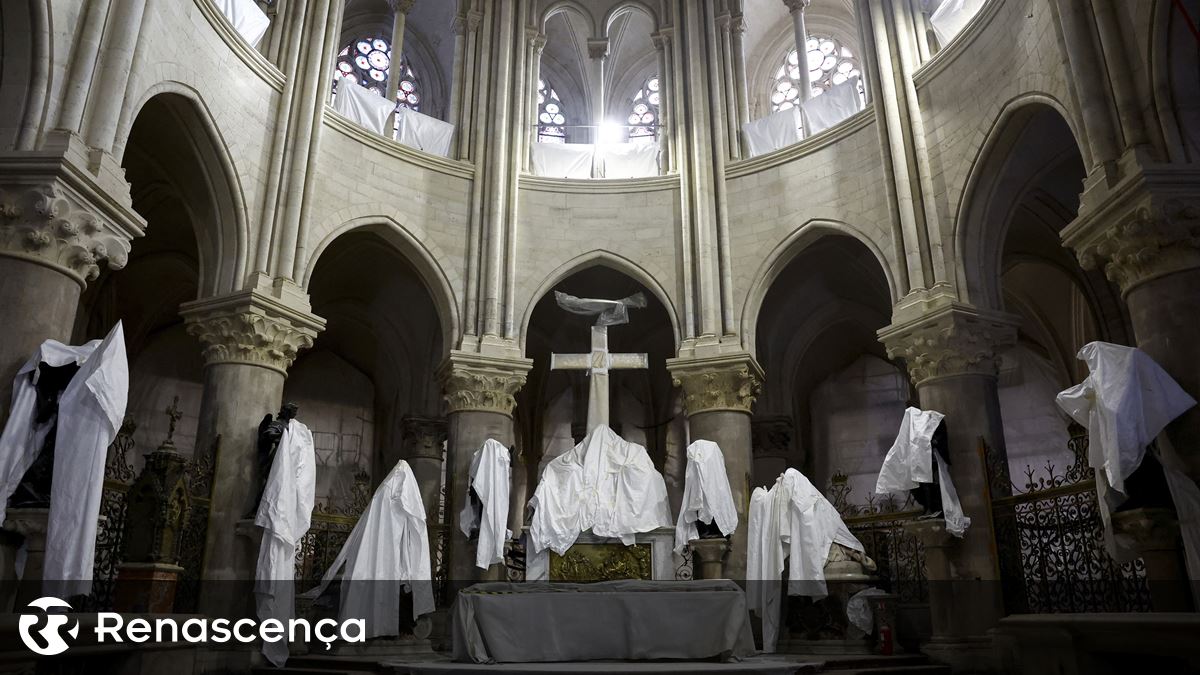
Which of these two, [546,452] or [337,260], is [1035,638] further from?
[546,452]

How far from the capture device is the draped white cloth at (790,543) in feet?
35.1

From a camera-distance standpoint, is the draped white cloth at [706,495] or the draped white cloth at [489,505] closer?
the draped white cloth at [706,495]

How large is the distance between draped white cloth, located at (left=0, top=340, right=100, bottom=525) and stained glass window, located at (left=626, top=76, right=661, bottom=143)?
1527 centimetres

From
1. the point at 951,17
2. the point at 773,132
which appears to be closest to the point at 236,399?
the point at 773,132

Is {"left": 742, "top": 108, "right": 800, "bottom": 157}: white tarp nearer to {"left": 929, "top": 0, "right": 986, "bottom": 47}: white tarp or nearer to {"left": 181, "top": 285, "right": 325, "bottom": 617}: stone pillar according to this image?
{"left": 929, "top": 0, "right": 986, "bottom": 47}: white tarp

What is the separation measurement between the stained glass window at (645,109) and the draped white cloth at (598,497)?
11.0 m

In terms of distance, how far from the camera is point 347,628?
10.1 metres

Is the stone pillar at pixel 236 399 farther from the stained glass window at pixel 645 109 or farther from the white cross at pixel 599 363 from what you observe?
the stained glass window at pixel 645 109

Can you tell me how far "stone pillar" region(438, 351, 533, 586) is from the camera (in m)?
13.8

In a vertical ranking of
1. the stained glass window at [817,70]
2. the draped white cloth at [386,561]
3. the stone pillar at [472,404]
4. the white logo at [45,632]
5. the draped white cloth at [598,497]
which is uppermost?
the stained glass window at [817,70]

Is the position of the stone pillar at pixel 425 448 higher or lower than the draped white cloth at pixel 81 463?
higher

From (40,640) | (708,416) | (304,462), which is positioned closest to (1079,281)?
(708,416)

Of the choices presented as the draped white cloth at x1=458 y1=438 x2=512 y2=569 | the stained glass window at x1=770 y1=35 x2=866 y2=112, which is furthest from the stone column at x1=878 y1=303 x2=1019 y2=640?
the stained glass window at x1=770 y1=35 x2=866 y2=112

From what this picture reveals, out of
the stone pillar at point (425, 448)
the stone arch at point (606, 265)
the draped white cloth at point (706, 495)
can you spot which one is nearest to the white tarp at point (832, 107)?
the stone arch at point (606, 265)
